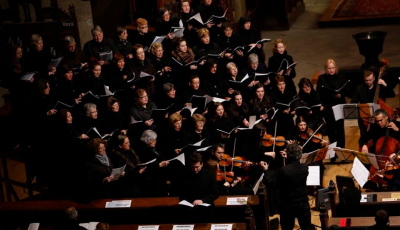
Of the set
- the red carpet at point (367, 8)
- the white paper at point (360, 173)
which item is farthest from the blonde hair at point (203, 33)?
the red carpet at point (367, 8)

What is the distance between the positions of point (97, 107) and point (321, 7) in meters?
10.8

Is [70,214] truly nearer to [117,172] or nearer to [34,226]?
[34,226]

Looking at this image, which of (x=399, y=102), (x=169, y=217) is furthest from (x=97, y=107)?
(x=399, y=102)

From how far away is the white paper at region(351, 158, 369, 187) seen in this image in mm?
8289

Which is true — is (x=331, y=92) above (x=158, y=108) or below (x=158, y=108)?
below

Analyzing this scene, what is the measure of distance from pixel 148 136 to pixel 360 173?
8.08 ft

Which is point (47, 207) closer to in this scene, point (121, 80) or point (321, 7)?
point (121, 80)

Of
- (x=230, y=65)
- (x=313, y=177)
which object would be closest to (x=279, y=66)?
(x=230, y=65)

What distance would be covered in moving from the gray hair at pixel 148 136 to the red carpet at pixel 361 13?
31.8 ft

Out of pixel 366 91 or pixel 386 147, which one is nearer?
pixel 386 147

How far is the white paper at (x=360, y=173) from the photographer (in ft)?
27.2

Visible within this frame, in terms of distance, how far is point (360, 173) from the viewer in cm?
837

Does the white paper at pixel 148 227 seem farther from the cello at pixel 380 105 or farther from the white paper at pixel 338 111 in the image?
the cello at pixel 380 105

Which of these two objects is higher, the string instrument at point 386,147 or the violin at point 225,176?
the string instrument at point 386,147
